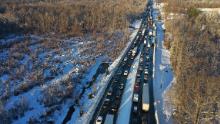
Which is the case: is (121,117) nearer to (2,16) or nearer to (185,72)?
(185,72)

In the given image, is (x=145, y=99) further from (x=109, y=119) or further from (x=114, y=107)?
(x=109, y=119)

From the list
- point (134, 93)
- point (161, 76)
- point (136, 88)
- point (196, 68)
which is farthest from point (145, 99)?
point (196, 68)

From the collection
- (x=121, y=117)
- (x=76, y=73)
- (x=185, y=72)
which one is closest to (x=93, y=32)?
(x=76, y=73)

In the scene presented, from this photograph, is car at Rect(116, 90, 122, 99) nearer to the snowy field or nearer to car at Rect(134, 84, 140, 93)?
car at Rect(134, 84, 140, 93)

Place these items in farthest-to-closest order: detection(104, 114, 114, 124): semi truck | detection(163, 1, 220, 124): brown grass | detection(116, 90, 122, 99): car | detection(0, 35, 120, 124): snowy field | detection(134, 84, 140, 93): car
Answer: detection(134, 84, 140, 93): car < detection(116, 90, 122, 99): car < detection(0, 35, 120, 124): snowy field < detection(104, 114, 114, 124): semi truck < detection(163, 1, 220, 124): brown grass

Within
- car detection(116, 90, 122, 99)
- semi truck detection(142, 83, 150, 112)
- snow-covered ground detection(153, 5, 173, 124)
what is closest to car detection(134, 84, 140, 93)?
semi truck detection(142, 83, 150, 112)

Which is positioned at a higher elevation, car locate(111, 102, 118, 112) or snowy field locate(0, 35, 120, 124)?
snowy field locate(0, 35, 120, 124)
